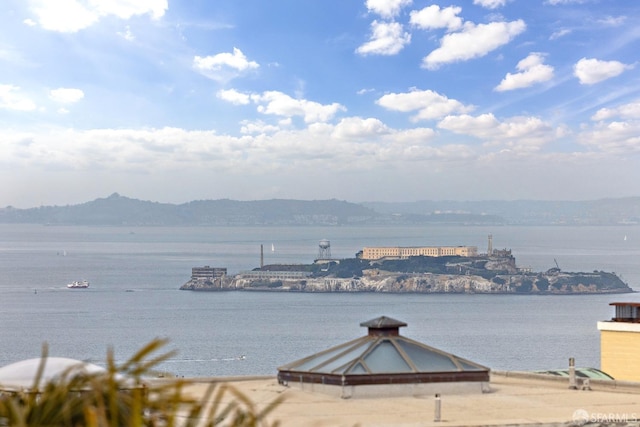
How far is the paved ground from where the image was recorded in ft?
39.6

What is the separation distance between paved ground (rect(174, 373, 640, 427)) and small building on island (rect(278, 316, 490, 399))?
14cm

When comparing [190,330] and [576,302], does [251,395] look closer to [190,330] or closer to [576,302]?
[190,330]

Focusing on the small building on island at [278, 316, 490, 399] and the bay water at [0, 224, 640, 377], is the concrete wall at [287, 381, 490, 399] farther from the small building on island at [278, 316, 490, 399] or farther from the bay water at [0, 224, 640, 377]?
the bay water at [0, 224, 640, 377]

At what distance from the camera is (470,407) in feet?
43.3

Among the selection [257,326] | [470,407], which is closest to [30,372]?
[470,407]

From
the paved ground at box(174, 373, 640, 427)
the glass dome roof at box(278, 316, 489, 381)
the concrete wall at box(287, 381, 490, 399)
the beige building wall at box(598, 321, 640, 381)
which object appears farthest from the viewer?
the beige building wall at box(598, 321, 640, 381)

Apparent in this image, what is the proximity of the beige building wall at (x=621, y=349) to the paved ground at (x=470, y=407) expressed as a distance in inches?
223

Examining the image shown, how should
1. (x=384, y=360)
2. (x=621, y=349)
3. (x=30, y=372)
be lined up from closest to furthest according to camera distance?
(x=30, y=372) < (x=384, y=360) < (x=621, y=349)

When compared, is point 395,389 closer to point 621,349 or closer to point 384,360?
point 384,360

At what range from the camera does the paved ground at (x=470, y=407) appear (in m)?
12.1

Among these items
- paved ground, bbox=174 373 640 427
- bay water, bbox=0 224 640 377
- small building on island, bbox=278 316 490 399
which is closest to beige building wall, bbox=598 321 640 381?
paved ground, bbox=174 373 640 427

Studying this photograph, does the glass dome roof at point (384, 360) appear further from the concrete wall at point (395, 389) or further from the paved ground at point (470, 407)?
the paved ground at point (470, 407)

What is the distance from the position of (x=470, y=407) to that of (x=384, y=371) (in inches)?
48.1

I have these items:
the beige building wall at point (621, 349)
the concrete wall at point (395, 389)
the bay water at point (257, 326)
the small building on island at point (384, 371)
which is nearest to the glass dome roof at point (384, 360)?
the small building on island at point (384, 371)
